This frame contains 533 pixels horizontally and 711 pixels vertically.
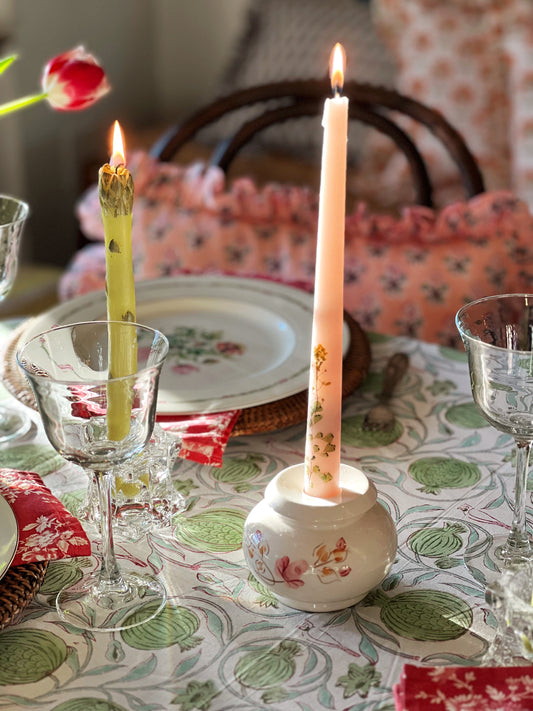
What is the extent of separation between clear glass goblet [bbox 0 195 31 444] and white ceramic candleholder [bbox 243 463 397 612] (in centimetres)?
37

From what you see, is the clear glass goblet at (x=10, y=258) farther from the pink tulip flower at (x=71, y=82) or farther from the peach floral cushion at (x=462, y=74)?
the peach floral cushion at (x=462, y=74)

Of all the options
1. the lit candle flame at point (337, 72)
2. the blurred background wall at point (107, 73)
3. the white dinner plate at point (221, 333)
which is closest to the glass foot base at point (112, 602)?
the white dinner plate at point (221, 333)

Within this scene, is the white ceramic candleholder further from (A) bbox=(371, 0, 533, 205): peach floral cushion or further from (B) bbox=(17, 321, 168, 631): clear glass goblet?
(A) bbox=(371, 0, 533, 205): peach floral cushion

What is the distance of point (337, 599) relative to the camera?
0.61m

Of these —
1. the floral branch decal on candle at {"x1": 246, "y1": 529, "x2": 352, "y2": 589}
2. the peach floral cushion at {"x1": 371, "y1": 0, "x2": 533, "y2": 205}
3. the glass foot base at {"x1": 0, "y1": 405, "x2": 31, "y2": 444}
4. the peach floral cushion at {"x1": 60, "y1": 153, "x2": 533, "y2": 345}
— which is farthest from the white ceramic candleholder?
the peach floral cushion at {"x1": 371, "y1": 0, "x2": 533, "y2": 205}

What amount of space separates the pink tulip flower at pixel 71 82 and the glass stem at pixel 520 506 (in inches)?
19.6

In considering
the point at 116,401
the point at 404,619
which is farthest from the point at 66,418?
the point at 404,619

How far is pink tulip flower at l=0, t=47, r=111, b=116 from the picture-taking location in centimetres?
80

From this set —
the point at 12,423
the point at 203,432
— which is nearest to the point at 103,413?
the point at 203,432

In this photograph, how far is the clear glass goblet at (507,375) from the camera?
64 centimetres

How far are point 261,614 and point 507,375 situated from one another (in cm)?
25

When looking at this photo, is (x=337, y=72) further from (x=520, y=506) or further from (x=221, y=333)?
(x=221, y=333)

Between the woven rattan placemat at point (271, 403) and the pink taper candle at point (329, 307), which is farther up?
the pink taper candle at point (329, 307)

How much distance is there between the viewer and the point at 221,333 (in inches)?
42.7
